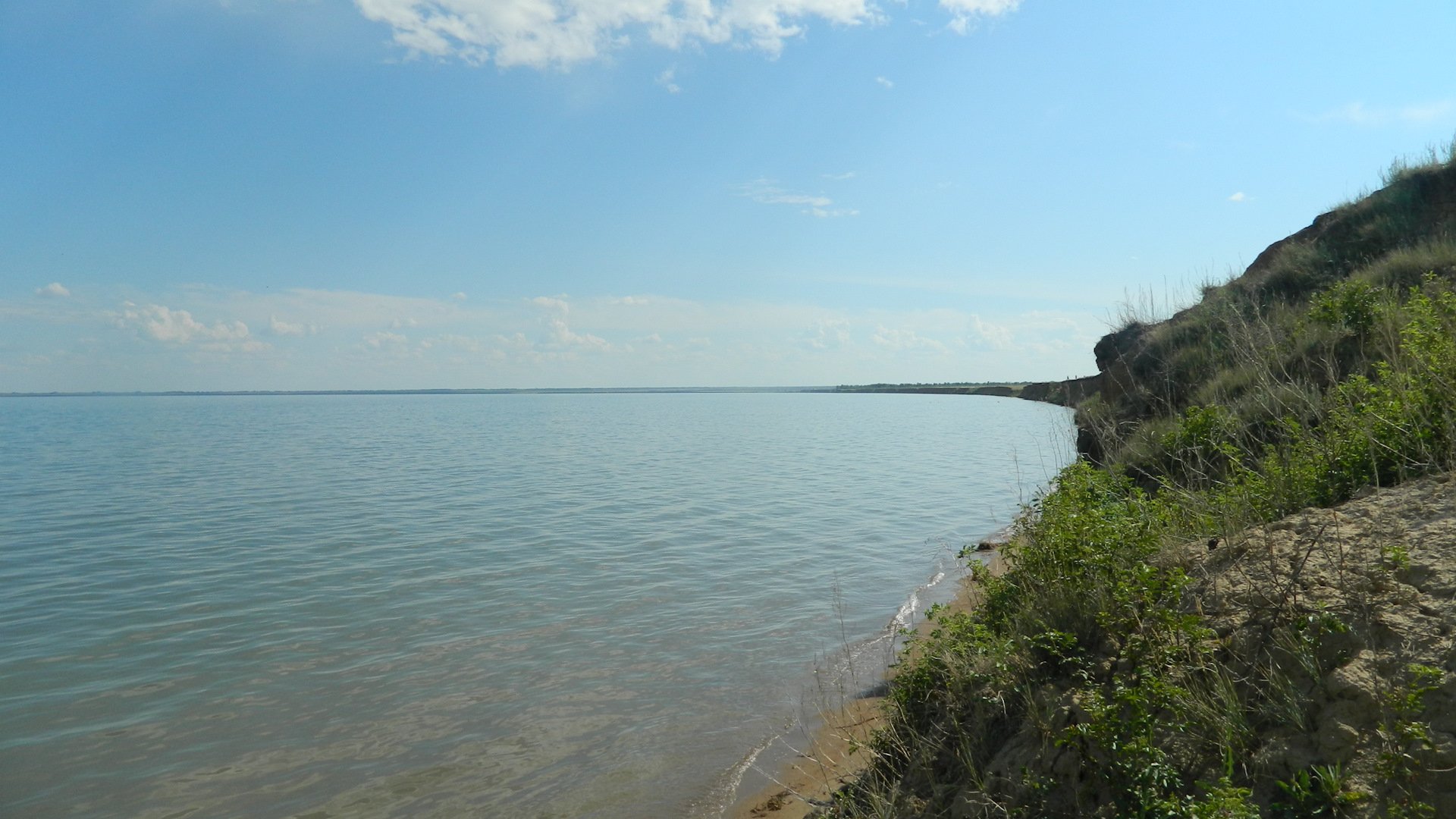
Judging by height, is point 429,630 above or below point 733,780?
above

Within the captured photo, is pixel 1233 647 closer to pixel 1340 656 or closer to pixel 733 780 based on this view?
pixel 1340 656

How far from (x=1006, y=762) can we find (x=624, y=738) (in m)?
4.00

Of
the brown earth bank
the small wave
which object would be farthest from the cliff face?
the small wave

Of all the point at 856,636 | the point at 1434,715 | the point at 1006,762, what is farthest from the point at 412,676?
the point at 1434,715

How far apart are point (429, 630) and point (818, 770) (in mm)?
5769

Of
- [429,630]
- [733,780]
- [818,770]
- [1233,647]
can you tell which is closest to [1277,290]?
[1233,647]

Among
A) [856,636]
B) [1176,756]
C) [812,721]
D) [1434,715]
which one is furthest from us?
[856,636]

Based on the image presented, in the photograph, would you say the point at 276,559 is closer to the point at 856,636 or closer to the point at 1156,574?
the point at 856,636

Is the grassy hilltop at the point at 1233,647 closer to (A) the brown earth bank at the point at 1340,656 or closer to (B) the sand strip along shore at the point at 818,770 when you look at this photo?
(A) the brown earth bank at the point at 1340,656

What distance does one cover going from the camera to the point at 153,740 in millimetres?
7277

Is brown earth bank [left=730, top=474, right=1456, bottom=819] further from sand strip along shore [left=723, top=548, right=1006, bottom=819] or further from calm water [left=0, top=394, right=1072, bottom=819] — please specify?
calm water [left=0, top=394, right=1072, bottom=819]

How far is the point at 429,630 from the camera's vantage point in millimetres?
10250

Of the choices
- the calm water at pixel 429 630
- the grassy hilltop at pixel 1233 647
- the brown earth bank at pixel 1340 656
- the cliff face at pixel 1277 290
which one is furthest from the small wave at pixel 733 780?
the cliff face at pixel 1277 290

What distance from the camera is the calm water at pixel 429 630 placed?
6.72m
